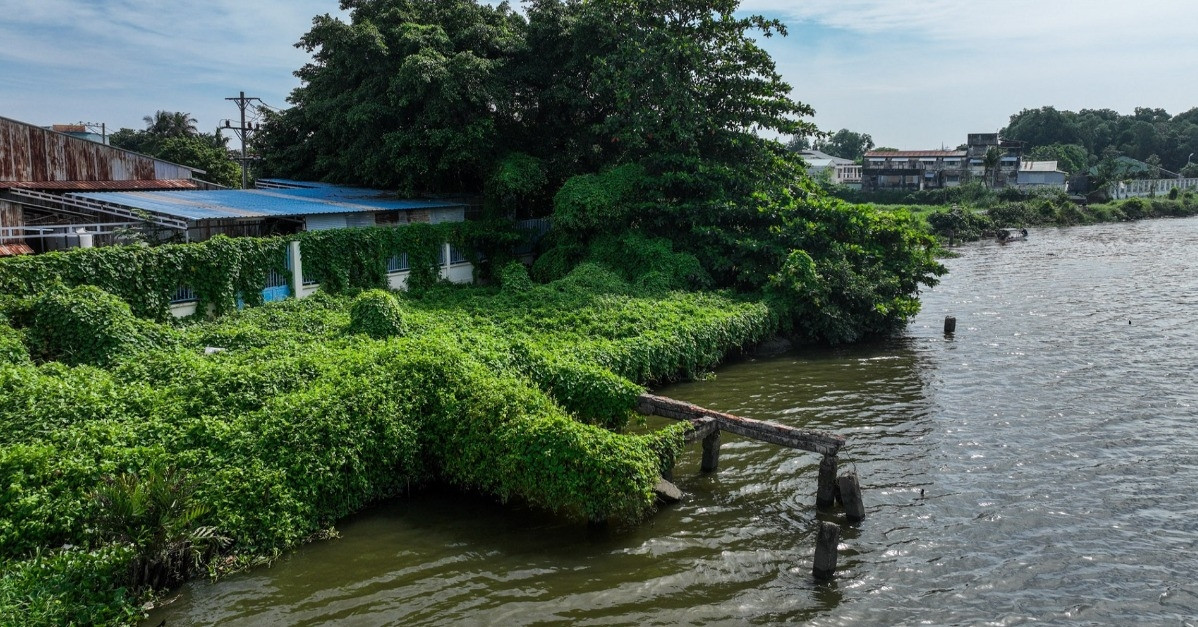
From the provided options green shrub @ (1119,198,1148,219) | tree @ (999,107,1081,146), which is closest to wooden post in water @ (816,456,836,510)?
green shrub @ (1119,198,1148,219)

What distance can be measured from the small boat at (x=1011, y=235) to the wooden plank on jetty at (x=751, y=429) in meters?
54.9

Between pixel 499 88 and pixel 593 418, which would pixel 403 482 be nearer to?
pixel 593 418

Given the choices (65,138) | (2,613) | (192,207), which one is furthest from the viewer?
(65,138)

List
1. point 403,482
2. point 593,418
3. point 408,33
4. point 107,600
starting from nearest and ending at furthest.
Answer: point 107,600
point 403,482
point 593,418
point 408,33

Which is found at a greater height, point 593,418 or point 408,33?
point 408,33

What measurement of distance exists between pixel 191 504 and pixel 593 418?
24.3 ft

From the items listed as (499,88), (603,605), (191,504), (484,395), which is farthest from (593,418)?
(499,88)

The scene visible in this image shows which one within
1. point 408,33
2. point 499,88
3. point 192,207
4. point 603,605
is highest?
point 408,33

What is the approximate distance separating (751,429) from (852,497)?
203 cm

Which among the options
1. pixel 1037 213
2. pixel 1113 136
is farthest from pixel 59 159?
pixel 1113 136

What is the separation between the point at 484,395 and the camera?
1445cm

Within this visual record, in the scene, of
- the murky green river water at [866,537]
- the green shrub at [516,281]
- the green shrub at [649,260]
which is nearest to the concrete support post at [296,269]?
the green shrub at [516,281]

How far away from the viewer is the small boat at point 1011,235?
6244 cm

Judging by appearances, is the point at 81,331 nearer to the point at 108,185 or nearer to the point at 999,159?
the point at 108,185
